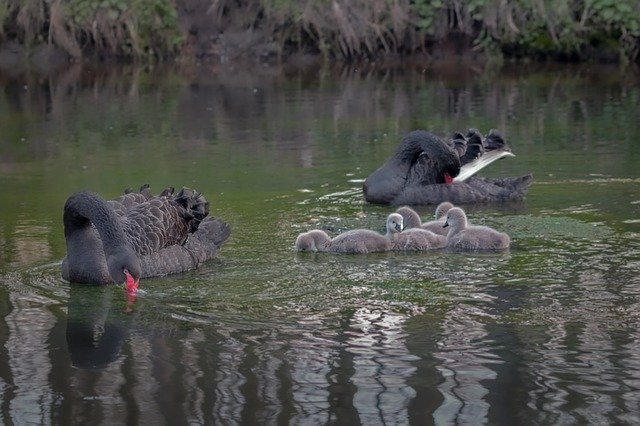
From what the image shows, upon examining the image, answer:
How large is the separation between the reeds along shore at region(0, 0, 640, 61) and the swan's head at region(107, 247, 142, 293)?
17.3 meters

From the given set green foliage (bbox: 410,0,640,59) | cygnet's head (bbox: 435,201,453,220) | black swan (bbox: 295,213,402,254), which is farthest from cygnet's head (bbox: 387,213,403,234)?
green foliage (bbox: 410,0,640,59)

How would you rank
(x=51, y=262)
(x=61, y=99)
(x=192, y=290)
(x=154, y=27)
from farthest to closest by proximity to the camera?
(x=154, y=27)
(x=61, y=99)
(x=51, y=262)
(x=192, y=290)

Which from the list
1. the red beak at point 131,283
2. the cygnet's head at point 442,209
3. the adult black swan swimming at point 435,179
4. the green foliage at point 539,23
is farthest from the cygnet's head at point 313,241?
the green foliage at point 539,23

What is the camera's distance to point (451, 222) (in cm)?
862

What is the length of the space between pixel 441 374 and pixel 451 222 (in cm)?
271

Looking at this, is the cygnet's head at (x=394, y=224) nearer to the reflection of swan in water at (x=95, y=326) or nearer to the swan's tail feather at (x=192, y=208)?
the swan's tail feather at (x=192, y=208)

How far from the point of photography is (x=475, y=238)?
842 centimetres

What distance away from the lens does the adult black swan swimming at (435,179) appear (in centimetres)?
1046

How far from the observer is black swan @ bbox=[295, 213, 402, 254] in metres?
8.45

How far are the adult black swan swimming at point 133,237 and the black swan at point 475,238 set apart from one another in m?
1.51

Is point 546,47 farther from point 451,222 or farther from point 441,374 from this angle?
point 441,374

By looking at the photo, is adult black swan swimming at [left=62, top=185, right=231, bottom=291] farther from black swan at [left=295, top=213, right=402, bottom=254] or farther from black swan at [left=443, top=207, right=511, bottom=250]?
black swan at [left=443, top=207, right=511, bottom=250]

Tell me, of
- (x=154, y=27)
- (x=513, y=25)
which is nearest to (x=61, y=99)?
(x=154, y=27)

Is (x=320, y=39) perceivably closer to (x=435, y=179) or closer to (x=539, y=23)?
(x=539, y=23)
